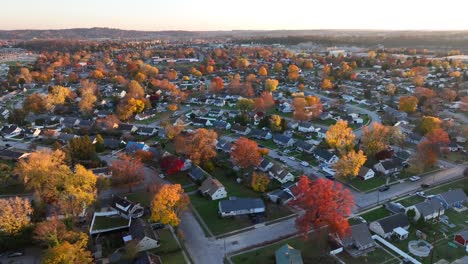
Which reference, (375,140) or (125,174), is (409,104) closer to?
(375,140)

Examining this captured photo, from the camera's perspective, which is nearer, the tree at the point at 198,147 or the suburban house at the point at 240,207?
the suburban house at the point at 240,207

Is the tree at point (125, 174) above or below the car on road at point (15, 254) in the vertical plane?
above

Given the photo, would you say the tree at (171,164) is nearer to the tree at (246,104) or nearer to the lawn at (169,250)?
the lawn at (169,250)

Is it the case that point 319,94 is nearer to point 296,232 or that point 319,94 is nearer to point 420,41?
point 296,232

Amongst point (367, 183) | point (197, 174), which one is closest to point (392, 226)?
point (367, 183)

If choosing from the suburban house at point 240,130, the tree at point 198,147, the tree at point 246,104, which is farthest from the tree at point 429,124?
the tree at point 198,147

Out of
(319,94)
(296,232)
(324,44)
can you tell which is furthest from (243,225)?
(324,44)
